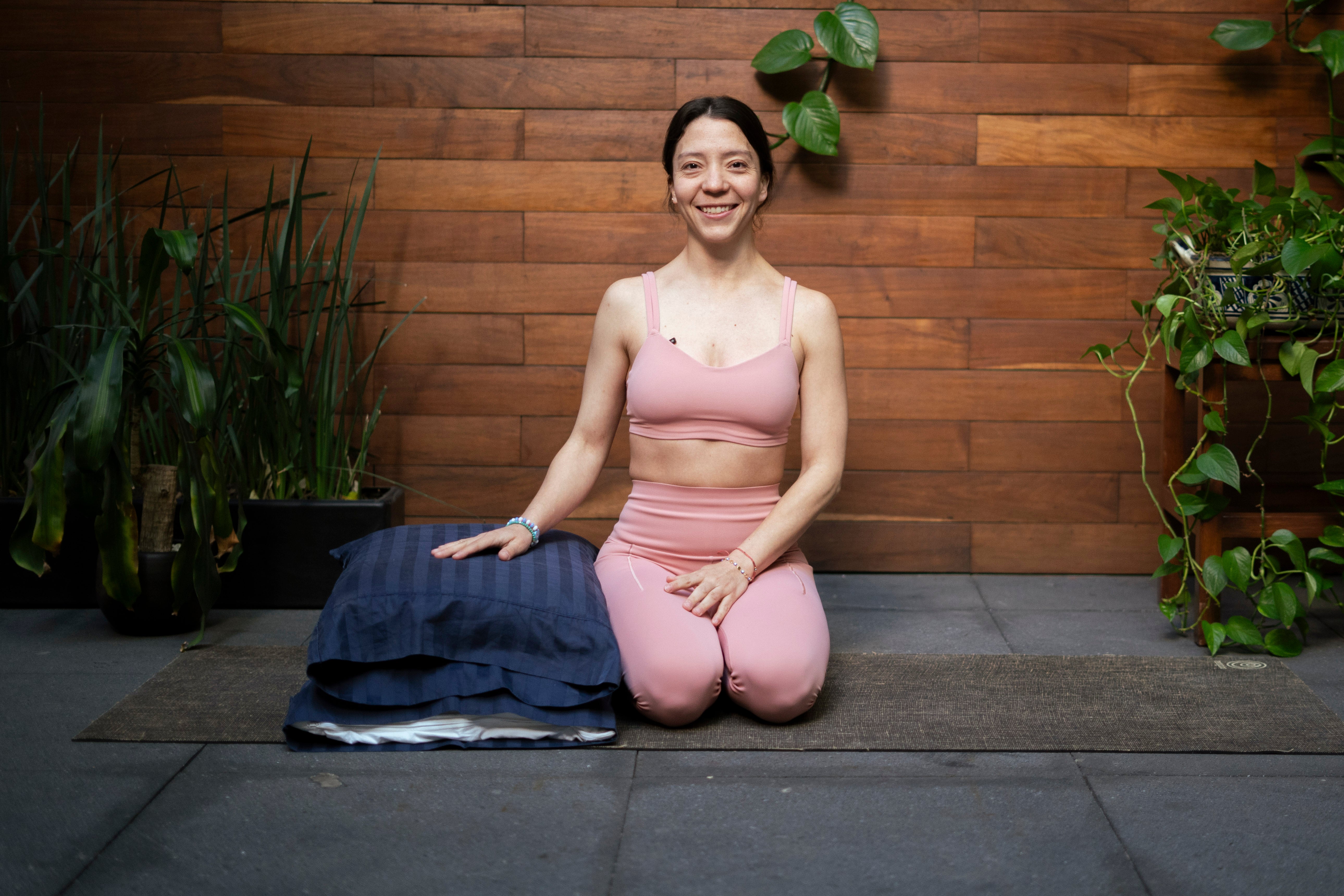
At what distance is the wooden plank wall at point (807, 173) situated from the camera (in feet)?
9.06

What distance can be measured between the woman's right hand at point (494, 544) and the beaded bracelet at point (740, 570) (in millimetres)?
366

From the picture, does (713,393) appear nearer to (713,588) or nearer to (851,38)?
(713,588)

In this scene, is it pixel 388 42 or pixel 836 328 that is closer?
pixel 836 328

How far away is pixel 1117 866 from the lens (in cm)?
137

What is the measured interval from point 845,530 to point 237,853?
1843 millimetres

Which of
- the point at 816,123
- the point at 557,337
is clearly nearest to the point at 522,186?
the point at 557,337

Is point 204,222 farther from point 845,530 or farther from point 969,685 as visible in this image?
point 969,685

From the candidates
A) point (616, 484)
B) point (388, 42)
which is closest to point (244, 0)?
point (388, 42)

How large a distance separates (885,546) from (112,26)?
2417mm

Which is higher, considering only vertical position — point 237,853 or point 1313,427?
point 1313,427

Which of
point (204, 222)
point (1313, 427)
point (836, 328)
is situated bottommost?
point (1313, 427)

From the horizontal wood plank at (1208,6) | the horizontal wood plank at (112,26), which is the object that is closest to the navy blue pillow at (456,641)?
the horizontal wood plank at (112,26)

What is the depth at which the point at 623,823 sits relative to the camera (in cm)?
149

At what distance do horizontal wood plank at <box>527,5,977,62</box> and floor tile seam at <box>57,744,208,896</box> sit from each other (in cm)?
190
